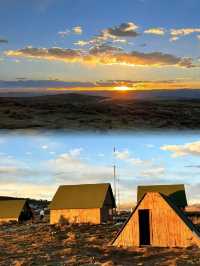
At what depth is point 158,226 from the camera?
35.3 meters

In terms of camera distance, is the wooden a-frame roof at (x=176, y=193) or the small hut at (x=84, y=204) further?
the wooden a-frame roof at (x=176, y=193)

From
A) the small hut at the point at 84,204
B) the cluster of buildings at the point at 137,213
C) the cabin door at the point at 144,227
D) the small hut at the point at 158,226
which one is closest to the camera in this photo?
the small hut at the point at 158,226

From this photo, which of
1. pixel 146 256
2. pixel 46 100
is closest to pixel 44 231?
pixel 146 256

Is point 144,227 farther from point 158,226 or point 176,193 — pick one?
point 176,193

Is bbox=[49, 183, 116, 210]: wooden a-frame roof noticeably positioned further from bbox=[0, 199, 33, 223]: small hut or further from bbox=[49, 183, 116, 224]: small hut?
bbox=[0, 199, 33, 223]: small hut

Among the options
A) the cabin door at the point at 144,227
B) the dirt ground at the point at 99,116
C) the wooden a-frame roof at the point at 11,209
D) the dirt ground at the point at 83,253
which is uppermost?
the dirt ground at the point at 99,116

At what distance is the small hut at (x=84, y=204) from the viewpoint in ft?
207

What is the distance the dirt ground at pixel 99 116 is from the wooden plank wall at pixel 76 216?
5259cm

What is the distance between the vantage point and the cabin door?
36.2 meters

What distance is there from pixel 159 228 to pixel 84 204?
3024 centimetres

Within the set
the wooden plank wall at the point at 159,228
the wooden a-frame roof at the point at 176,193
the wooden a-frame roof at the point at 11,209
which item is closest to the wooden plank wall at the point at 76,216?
the wooden a-frame roof at the point at 176,193

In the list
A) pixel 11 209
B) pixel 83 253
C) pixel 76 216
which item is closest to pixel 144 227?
pixel 83 253

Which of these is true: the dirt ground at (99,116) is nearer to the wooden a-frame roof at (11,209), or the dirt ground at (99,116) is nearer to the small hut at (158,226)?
the small hut at (158,226)

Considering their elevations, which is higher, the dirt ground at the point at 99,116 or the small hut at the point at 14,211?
the dirt ground at the point at 99,116
